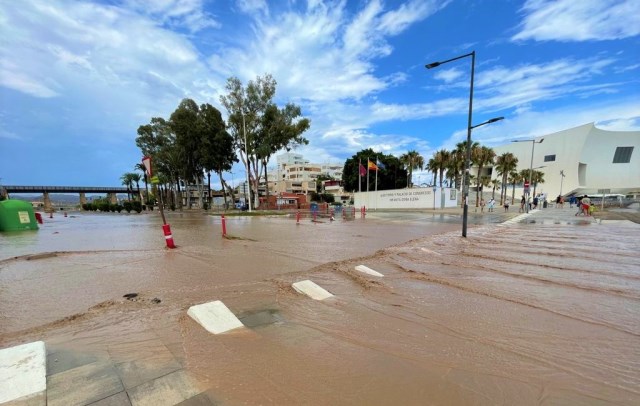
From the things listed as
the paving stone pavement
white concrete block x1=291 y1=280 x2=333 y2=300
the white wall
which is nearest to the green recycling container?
the paving stone pavement

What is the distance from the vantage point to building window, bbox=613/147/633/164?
8188cm

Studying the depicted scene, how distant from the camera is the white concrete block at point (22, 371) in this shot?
2293 millimetres

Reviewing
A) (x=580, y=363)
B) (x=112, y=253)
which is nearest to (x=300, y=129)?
(x=112, y=253)

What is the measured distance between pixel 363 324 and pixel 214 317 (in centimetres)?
194

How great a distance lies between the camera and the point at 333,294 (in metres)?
4.96

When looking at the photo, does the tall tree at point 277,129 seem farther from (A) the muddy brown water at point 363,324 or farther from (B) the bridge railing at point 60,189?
(B) the bridge railing at point 60,189

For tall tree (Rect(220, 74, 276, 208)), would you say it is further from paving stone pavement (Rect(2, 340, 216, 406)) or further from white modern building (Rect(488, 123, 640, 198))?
white modern building (Rect(488, 123, 640, 198))

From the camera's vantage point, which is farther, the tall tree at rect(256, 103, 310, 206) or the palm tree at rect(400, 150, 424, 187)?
the palm tree at rect(400, 150, 424, 187)

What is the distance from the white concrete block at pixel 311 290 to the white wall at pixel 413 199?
3692 cm

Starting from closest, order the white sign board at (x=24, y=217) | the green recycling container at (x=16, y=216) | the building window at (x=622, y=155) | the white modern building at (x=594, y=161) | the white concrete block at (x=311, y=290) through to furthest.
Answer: the white concrete block at (x=311, y=290)
the green recycling container at (x=16, y=216)
the white sign board at (x=24, y=217)
the white modern building at (x=594, y=161)
the building window at (x=622, y=155)

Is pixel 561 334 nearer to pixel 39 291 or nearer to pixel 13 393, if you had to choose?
pixel 13 393

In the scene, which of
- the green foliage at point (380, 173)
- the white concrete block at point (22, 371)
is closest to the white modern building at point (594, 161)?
the green foliage at point (380, 173)

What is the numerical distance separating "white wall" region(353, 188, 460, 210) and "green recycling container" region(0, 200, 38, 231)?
3755 cm

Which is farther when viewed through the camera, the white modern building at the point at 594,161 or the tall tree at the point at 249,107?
the white modern building at the point at 594,161
